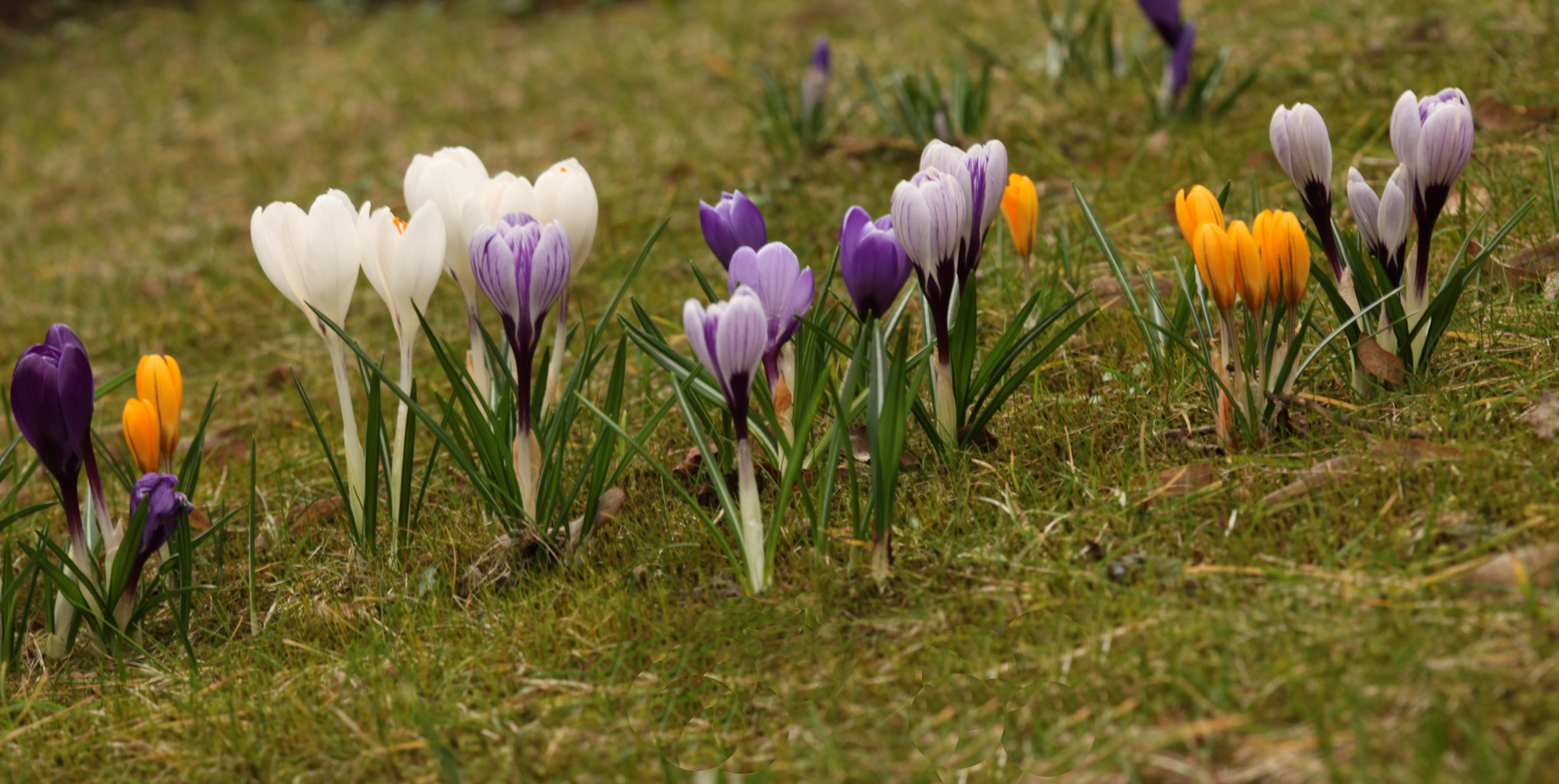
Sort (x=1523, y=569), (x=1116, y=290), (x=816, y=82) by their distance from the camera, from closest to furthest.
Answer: (x=1523, y=569) < (x=1116, y=290) < (x=816, y=82)

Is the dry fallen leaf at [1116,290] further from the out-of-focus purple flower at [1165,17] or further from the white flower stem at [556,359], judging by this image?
the out-of-focus purple flower at [1165,17]

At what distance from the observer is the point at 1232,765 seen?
1.20 m

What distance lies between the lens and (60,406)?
5.60 ft

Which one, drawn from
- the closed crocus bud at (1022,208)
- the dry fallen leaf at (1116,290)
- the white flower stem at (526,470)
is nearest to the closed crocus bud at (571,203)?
the white flower stem at (526,470)

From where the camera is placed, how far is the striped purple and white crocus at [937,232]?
163 cm

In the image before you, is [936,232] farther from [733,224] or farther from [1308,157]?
[1308,157]

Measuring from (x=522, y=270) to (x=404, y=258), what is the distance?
0.63ft

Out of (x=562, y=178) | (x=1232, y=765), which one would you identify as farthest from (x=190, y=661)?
(x=1232, y=765)

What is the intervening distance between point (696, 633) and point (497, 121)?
157 inches

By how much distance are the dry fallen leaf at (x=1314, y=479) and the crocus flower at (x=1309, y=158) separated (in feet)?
1.06

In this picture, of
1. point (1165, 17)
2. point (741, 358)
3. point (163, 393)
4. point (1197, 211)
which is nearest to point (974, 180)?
point (1197, 211)

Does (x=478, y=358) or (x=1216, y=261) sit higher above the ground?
(x=1216, y=261)

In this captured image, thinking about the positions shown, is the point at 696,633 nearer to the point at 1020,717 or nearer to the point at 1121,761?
the point at 1020,717

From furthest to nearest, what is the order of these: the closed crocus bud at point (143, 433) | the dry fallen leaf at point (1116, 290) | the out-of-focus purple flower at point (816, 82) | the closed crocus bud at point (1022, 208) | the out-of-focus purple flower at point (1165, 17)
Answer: the out-of-focus purple flower at point (816, 82), the out-of-focus purple flower at point (1165, 17), the dry fallen leaf at point (1116, 290), the closed crocus bud at point (1022, 208), the closed crocus bud at point (143, 433)
